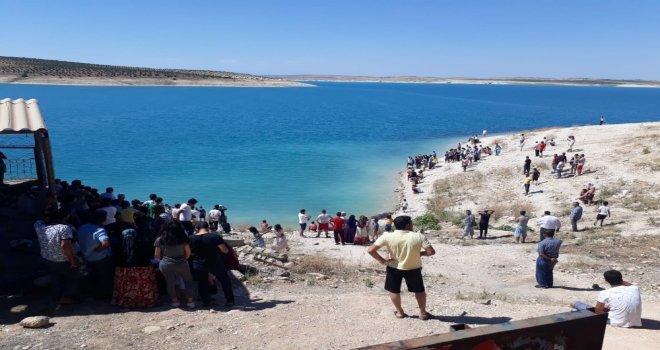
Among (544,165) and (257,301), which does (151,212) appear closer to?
(257,301)

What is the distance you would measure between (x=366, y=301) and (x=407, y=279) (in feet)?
4.78

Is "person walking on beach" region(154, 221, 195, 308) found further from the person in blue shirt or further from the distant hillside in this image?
the distant hillside

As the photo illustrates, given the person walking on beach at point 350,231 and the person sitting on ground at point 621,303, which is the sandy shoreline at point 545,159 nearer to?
the person walking on beach at point 350,231

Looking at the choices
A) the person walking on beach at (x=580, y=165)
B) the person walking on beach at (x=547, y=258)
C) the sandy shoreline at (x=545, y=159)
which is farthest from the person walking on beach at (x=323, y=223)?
the person walking on beach at (x=580, y=165)

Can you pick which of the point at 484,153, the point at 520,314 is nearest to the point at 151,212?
the point at 520,314

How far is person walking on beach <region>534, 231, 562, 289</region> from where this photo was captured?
376 inches

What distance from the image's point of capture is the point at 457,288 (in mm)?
10484

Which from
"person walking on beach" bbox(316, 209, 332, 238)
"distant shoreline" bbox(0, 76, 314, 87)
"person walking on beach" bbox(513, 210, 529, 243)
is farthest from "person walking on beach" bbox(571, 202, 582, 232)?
"distant shoreline" bbox(0, 76, 314, 87)

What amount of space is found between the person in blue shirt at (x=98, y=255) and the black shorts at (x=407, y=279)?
4.03 m

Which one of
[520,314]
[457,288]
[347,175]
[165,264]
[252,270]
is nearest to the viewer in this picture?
[165,264]

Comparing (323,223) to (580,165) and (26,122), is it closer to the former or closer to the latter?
(26,122)

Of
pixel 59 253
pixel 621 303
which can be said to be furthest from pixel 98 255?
pixel 621 303

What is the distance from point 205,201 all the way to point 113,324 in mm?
22270

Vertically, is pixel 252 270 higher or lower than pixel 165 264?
lower
